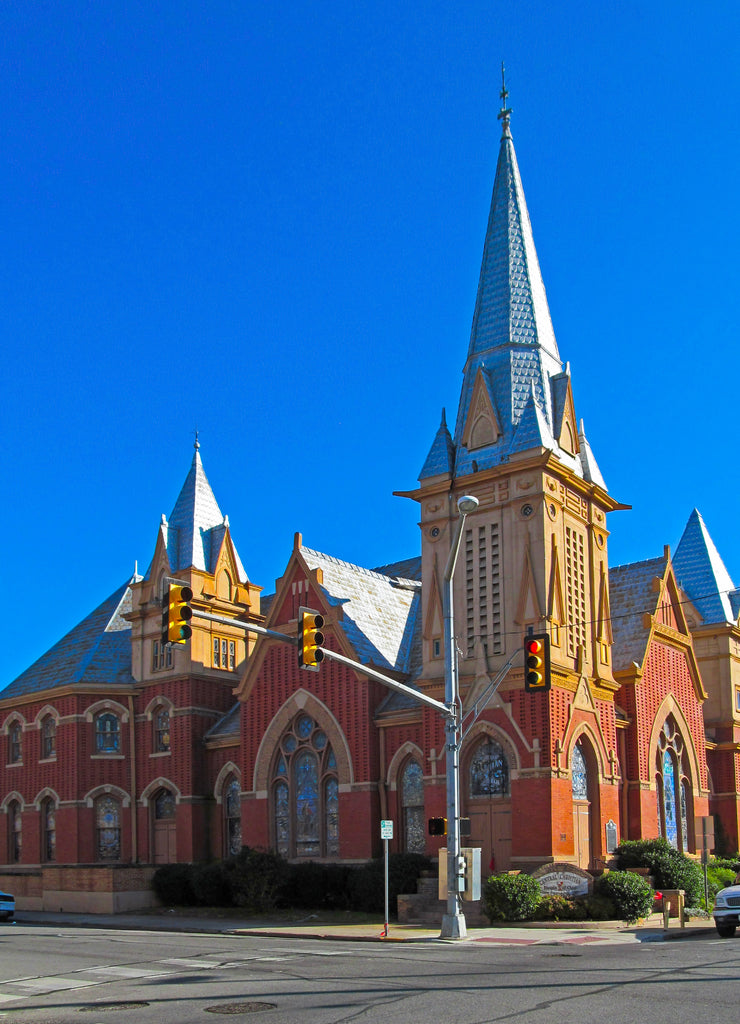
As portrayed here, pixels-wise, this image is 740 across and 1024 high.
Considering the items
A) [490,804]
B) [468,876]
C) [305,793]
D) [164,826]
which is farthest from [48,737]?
[468,876]

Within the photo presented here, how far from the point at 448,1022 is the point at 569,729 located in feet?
75.7

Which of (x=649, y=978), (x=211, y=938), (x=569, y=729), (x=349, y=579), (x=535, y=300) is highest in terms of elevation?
(x=535, y=300)

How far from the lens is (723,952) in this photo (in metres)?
19.6

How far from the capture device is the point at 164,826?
4550 cm

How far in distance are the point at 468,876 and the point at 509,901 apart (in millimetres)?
5597

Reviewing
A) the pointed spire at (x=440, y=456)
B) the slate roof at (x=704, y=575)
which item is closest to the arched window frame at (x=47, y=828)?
the pointed spire at (x=440, y=456)

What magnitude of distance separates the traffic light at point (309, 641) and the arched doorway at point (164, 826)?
88.4 feet

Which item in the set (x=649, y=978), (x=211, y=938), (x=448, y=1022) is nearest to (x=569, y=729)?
(x=211, y=938)

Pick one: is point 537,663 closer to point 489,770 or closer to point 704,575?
point 489,770

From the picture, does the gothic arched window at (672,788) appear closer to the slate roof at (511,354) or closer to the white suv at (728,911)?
the slate roof at (511,354)

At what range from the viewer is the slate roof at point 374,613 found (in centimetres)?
4053

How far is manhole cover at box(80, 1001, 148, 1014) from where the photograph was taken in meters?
15.1

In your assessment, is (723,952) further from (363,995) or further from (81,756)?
(81,756)

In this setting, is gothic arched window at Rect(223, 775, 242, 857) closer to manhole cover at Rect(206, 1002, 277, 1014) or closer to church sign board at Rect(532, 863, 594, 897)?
church sign board at Rect(532, 863, 594, 897)
